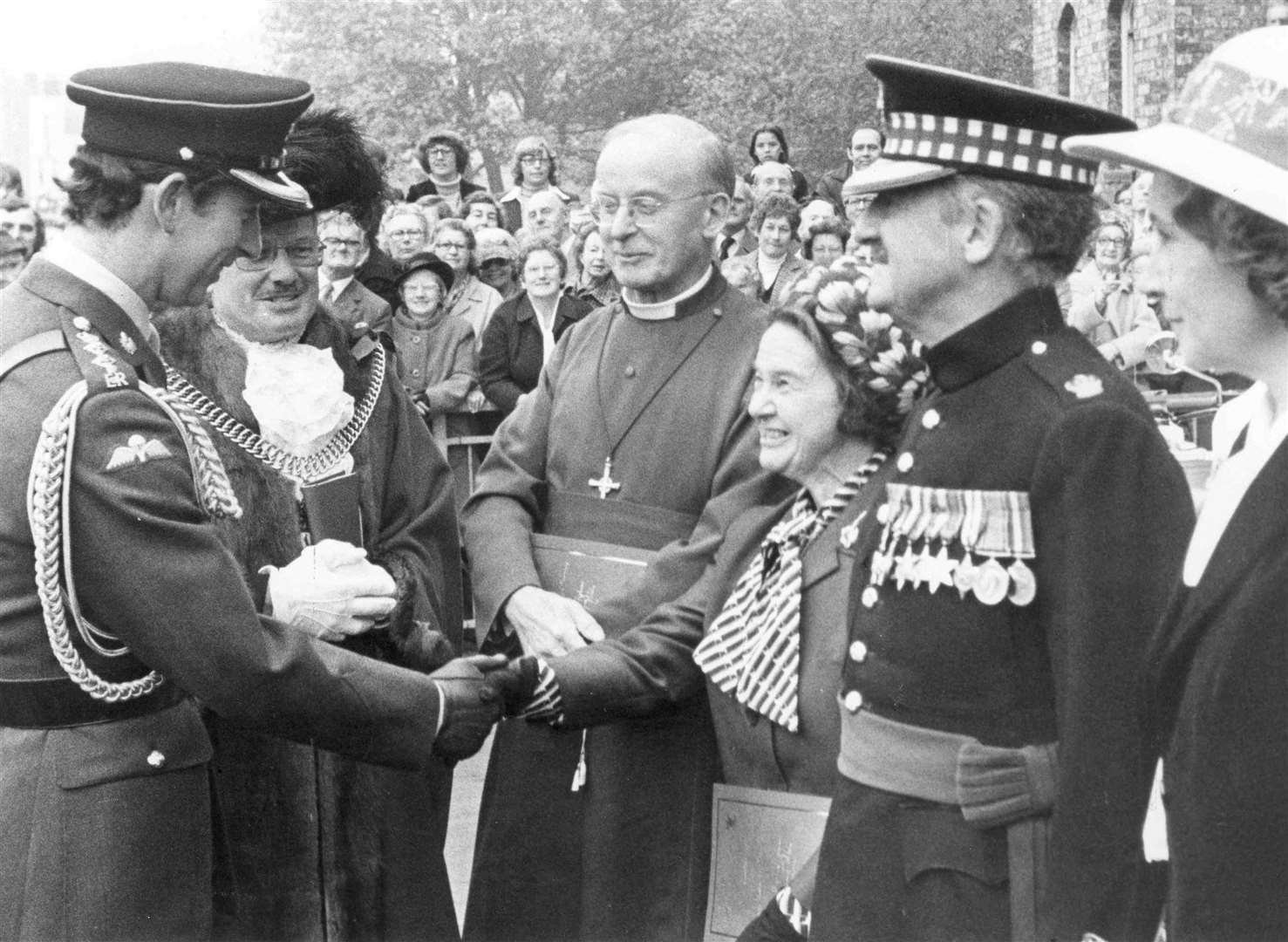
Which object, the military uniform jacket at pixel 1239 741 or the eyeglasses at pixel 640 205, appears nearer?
the military uniform jacket at pixel 1239 741

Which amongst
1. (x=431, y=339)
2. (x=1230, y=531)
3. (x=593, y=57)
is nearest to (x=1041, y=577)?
(x=1230, y=531)

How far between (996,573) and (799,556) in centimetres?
99

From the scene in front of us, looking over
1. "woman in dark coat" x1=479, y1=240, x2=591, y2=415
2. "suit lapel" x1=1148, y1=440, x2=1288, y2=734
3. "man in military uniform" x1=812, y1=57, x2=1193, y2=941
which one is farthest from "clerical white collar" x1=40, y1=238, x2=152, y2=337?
"woman in dark coat" x1=479, y1=240, x2=591, y2=415

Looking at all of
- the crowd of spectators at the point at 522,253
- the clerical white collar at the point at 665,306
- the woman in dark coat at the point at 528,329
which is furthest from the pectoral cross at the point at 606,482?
the woman in dark coat at the point at 528,329

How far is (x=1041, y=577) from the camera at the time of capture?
9.17 ft

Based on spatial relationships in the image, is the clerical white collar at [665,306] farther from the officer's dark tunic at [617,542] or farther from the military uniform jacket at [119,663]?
the military uniform jacket at [119,663]

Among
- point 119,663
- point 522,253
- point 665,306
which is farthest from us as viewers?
point 522,253

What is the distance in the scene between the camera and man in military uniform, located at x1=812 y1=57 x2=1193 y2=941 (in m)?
2.67

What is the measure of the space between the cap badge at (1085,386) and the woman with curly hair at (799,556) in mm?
798

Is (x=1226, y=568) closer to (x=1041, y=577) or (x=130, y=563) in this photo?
(x=1041, y=577)

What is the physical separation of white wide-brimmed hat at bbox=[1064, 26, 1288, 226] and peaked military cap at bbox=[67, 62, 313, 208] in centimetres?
165

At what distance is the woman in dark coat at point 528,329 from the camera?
9.27 meters

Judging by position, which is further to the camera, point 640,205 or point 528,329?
point 528,329

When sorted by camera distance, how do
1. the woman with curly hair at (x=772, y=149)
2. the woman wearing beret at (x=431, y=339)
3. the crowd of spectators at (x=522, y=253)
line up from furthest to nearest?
the woman with curly hair at (x=772, y=149), the woman wearing beret at (x=431, y=339), the crowd of spectators at (x=522, y=253)
